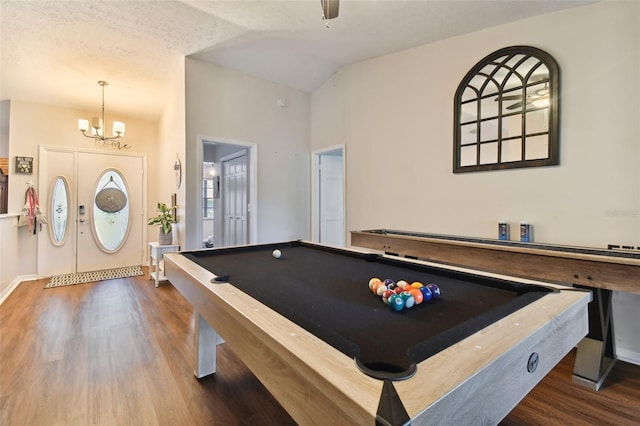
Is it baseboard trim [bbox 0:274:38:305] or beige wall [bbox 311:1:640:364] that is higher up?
beige wall [bbox 311:1:640:364]

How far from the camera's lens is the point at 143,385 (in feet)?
5.87

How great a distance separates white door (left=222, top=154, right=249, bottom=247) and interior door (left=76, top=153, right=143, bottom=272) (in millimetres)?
1514

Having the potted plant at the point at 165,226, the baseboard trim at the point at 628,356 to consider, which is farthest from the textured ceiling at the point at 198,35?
the baseboard trim at the point at 628,356

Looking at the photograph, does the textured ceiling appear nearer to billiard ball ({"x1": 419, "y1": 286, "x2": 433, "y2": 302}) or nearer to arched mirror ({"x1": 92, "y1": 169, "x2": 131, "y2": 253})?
arched mirror ({"x1": 92, "y1": 169, "x2": 131, "y2": 253})

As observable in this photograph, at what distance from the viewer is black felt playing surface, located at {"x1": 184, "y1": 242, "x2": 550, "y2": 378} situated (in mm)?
760

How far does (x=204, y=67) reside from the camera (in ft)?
12.1

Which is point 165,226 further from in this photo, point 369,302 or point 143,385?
point 369,302

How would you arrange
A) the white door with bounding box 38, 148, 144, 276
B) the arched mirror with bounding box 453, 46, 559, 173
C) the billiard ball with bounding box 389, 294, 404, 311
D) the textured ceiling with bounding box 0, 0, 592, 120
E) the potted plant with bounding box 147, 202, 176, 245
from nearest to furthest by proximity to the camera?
1. the billiard ball with bounding box 389, 294, 404, 311
2. the arched mirror with bounding box 453, 46, 559, 173
3. the textured ceiling with bounding box 0, 0, 592, 120
4. the potted plant with bounding box 147, 202, 176, 245
5. the white door with bounding box 38, 148, 144, 276

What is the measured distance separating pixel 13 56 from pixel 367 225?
4.51 meters

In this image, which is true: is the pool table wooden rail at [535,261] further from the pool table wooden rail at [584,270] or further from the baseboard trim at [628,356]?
the baseboard trim at [628,356]

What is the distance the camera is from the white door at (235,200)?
15.9 feet

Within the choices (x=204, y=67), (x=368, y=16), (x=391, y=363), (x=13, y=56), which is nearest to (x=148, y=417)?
(x=391, y=363)

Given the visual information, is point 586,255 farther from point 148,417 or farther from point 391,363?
point 148,417

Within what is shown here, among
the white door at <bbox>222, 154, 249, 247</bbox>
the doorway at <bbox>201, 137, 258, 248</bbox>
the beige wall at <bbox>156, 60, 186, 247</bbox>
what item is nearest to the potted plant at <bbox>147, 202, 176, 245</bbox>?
the beige wall at <bbox>156, 60, 186, 247</bbox>
